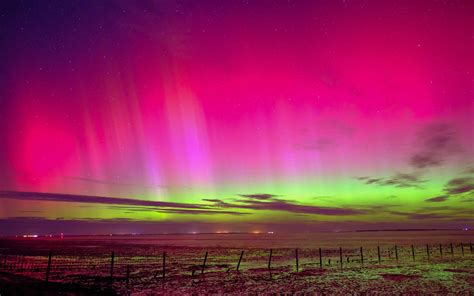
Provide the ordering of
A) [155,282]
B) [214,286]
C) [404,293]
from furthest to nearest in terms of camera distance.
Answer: [155,282] < [214,286] < [404,293]

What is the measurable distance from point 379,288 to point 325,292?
4726 millimetres

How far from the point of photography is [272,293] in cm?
2570

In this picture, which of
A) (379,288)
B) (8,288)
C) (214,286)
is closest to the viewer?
(8,288)

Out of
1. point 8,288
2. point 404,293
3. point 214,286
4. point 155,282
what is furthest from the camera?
point 155,282

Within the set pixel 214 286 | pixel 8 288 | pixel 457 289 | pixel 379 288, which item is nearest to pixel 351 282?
pixel 379 288

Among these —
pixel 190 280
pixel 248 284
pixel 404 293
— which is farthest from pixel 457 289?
pixel 190 280

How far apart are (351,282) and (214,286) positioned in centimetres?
1200

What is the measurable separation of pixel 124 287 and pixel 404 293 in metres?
21.7

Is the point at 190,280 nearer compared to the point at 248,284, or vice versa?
the point at 248,284

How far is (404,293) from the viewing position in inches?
1001

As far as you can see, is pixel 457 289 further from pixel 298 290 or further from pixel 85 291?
pixel 85 291

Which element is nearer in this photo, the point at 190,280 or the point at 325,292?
the point at 325,292

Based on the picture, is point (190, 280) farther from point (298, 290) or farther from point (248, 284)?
Result: point (298, 290)

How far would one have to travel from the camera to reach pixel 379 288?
1075 inches
